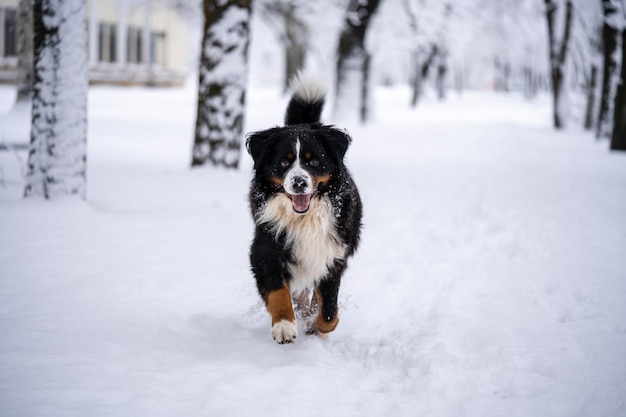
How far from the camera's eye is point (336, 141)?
364 cm

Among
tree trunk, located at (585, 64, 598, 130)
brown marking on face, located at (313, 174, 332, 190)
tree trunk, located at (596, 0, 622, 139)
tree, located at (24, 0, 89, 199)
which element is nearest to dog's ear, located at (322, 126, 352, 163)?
brown marking on face, located at (313, 174, 332, 190)

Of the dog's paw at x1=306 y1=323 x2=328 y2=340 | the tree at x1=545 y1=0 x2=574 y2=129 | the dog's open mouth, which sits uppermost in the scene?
the tree at x1=545 y1=0 x2=574 y2=129

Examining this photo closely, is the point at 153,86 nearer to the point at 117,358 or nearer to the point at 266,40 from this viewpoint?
the point at 266,40

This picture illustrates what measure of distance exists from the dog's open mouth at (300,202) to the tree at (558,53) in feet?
53.4

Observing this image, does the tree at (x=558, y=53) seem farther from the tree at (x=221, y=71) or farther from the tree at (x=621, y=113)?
the tree at (x=221, y=71)

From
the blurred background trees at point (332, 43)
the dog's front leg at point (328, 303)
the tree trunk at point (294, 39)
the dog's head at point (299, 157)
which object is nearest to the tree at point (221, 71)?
the blurred background trees at point (332, 43)

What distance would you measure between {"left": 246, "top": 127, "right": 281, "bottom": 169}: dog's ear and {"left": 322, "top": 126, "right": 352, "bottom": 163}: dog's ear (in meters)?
0.34

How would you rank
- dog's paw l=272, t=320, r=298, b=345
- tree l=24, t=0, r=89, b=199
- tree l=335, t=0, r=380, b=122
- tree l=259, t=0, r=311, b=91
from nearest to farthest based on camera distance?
dog's paw l=272, t=320, r=298, b=345, tree l=24, t=0, r=89, b=199, tree l=335, t=0, r=380, b=122, tree l=259, t=0, r=311, b=91

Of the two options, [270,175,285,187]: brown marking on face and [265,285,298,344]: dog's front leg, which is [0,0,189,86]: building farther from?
[265,285,298,344]: dog's front leg

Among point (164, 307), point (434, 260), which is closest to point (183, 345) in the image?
point (164, 307)

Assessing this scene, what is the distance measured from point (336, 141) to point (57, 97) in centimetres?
336

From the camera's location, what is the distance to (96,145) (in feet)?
35.3

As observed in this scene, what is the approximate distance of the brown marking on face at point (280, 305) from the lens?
3281mm

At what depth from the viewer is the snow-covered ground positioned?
276 centimetres
